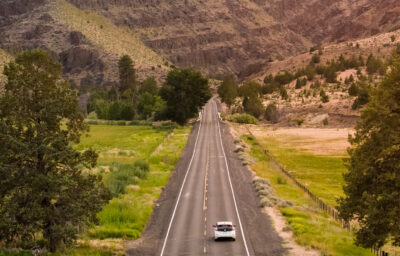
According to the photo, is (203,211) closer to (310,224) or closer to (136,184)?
(310,224)

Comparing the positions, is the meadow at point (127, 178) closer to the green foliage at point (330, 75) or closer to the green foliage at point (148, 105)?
the green foliage at point (148, 105)

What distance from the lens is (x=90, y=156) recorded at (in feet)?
118

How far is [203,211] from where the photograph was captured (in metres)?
50.8

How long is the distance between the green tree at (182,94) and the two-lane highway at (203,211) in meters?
38.6

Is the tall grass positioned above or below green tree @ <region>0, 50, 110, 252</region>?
below

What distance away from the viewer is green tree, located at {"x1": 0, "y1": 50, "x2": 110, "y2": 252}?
108ft

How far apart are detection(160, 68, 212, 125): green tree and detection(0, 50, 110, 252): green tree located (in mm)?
91235

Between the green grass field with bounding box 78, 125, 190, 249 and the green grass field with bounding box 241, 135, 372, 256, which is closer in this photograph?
the green grass field with bounding box 241, 135, 372, 256

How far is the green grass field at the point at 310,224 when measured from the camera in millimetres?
38938

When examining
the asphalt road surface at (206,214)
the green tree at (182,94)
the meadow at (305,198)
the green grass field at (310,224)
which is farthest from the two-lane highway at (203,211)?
the green tree at (182,94)

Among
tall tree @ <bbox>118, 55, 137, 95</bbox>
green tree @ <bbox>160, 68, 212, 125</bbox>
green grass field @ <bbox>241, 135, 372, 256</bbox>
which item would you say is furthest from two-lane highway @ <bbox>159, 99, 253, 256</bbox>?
tall tree @ <bbox>118, 55, 137, 95</bbox>

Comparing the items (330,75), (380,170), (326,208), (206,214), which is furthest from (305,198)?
(330,75)

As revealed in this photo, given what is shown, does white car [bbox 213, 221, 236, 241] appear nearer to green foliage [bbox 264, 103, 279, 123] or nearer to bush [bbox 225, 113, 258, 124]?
bush [bbox 225, 113, 258, 124]

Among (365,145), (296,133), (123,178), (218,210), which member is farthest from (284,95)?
(365,145)
